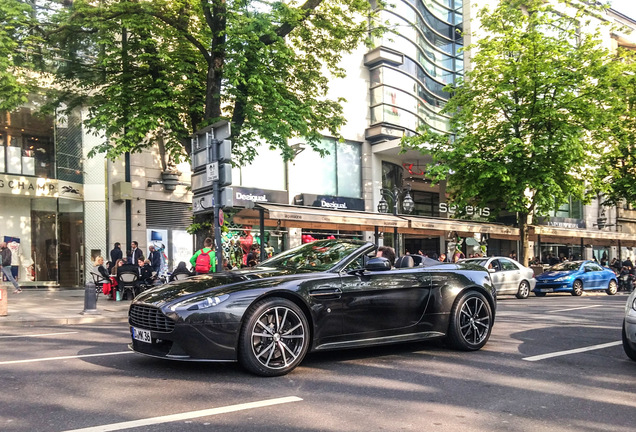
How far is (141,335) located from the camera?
17.8 feet

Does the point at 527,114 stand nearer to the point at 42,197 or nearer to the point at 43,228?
the point at 42,197

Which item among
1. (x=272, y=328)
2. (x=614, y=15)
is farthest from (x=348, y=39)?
(x=614, y=15)

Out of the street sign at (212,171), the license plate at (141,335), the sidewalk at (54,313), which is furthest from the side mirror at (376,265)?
the sidewalk at (54,313)

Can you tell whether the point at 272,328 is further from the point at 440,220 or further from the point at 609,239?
the point at 609,239

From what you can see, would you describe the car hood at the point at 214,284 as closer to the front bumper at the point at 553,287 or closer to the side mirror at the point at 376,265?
the side mirror at the point at 376,265

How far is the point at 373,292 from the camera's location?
605 centimetres

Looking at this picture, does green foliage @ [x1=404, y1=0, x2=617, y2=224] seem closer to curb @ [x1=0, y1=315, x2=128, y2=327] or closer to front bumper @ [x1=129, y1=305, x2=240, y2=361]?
curb @ [x1=0, y1=315, x2=128, y2=327]

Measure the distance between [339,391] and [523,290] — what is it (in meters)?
16.6

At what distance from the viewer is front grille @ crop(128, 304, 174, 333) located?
16.9 feet

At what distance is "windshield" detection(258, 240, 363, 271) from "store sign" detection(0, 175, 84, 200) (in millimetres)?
17085

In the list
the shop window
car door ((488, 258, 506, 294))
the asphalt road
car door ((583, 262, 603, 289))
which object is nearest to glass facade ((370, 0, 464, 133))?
the shop window

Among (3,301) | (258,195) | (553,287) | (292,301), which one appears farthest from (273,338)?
(258,195)

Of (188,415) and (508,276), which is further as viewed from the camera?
(508,276)

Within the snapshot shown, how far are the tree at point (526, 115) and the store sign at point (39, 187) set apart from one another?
13677 mm
